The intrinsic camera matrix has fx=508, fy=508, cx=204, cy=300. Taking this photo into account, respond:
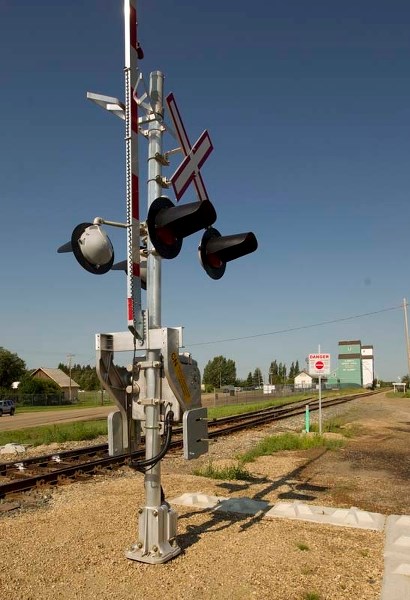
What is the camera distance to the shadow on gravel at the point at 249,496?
6.30 meters

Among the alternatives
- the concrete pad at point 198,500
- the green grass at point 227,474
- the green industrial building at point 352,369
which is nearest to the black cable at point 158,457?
the concrete pad at point 198,500

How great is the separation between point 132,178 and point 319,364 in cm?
1343

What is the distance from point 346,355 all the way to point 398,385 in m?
29.5

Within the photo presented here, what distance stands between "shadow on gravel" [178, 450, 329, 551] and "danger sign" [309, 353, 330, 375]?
5340 mm

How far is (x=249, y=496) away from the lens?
8.47 m

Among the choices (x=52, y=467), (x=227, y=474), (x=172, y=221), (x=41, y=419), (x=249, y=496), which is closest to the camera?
(x=172, y=221)

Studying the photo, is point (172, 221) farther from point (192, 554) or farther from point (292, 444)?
point (292, 444)

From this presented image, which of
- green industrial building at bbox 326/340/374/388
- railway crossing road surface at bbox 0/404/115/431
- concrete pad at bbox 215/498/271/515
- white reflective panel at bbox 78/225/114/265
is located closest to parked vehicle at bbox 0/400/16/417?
railway crossing road surface at bbox 0/404/115/431

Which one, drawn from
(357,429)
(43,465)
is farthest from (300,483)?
(357,429)

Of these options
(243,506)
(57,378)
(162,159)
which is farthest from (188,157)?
(57,378)

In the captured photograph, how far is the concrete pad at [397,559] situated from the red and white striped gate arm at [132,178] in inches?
134

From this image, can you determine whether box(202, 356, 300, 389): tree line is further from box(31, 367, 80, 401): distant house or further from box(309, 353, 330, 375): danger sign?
box(309, 353, 330, 375): danger sign

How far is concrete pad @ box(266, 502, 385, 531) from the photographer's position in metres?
6.76

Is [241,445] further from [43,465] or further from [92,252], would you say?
[92,252]
